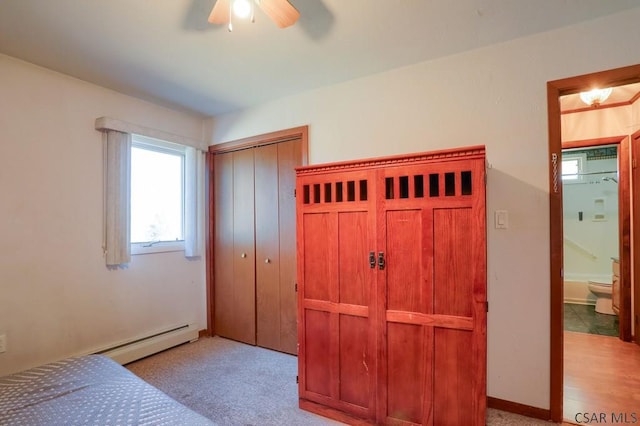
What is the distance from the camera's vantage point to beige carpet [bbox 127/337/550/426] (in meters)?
1.91

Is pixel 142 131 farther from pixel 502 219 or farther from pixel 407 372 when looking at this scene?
pixel 502 219

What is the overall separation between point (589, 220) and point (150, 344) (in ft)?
20.7

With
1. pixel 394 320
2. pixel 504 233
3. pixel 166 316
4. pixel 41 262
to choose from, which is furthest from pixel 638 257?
pixel 41 262

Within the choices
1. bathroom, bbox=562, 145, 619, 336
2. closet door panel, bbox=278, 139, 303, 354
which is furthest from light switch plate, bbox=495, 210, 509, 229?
bathroom, bbox=562, 145, 619, 336

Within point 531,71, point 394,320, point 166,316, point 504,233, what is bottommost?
point 166,316

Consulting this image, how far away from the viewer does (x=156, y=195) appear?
9.89 feet

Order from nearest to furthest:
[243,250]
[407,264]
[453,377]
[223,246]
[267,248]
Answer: [453,377] < [407,264] < [267,248] < [243,250] < [223,246]

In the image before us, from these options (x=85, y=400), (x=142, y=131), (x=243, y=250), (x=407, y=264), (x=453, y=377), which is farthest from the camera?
(x=243, y=250)

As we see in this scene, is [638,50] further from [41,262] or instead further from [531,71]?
[41,262]

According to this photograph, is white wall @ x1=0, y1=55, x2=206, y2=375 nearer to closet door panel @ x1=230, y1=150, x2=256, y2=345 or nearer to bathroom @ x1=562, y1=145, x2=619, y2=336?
closet door panel @ x1=230, y1=150, x2=256, y2=345

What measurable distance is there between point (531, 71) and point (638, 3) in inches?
20.9

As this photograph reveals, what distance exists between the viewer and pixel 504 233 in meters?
1.99

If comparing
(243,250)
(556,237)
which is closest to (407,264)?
(556,237)

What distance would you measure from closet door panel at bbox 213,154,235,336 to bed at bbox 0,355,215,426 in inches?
67.5
